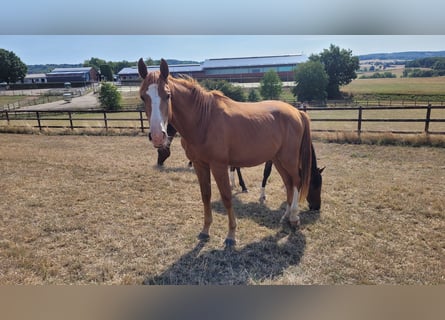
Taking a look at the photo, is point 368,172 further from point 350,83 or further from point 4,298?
point 4,298

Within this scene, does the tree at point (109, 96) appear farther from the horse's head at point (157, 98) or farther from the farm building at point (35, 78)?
the horse's head at point (157, 98)

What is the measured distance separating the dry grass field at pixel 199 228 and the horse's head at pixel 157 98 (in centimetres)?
A: 129

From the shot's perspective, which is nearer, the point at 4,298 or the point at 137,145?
the point at 4,298

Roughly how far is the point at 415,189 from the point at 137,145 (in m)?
6.37

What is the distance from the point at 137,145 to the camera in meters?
7.41

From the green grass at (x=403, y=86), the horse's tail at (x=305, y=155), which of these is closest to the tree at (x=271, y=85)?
the green grass at (x=403, y=86)

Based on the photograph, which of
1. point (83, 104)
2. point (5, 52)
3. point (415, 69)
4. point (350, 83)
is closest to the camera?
point (5, 52)

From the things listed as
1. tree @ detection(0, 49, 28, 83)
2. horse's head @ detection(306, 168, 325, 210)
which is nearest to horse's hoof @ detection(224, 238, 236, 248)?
horse's head @ detection(306, 168, 325, 210)

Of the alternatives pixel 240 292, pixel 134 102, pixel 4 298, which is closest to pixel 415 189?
pixel 240 292

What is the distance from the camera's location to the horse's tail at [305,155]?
3012mm

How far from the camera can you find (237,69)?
2047 mm

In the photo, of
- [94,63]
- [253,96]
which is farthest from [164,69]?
[253,96]

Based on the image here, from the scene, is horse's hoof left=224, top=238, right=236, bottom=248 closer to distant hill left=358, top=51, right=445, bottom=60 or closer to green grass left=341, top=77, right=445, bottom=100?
green grass left=341, top=77, right=445, bottom=100

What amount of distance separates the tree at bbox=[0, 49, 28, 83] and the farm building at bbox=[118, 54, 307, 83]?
61 cm
